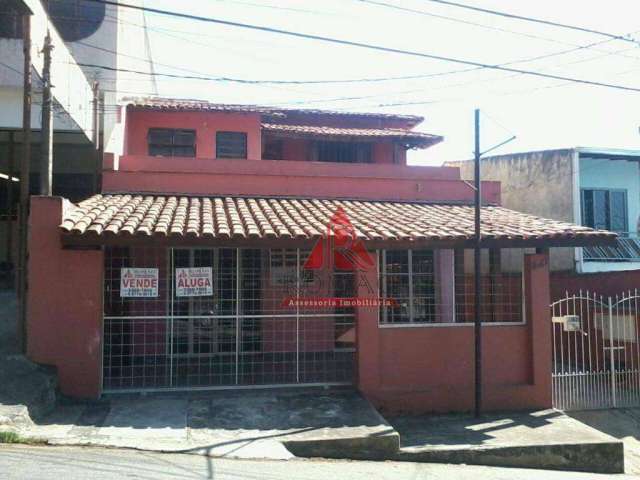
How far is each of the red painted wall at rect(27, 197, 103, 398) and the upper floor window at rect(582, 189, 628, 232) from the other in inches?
503

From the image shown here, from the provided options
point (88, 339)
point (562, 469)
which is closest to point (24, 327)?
point (88, 339)

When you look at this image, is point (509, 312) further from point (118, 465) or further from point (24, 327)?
point (24, 327)

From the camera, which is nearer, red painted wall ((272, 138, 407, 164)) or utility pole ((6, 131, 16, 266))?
utility pole ((6, 131, 16, 266))

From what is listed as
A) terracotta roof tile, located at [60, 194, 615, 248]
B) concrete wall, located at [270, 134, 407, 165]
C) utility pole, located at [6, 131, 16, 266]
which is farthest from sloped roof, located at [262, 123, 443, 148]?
utility pole, located at [6, 131, 16, 266]

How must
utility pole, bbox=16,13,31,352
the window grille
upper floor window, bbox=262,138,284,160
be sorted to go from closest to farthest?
utility pole, bbox=16,13,31,352 → the window grille → upper floor window, bbox=262,138,284,160

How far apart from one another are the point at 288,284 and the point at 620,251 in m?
9.77

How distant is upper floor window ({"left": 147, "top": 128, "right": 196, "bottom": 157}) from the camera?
45.2 feet

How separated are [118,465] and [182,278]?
3292 mm

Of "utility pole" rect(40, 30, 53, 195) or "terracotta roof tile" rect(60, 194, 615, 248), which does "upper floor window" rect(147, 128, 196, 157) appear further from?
"utility pole" rect(40, 30, 53, 195)

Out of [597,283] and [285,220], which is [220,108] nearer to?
[285,220]

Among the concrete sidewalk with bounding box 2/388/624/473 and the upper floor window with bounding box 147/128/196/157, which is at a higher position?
the upper floor window with bounding box 147/128/196/157

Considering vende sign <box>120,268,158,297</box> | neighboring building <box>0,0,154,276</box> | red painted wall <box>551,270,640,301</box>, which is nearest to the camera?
vende sign <box>120,268,158,297</box>

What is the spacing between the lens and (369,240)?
8062 mm

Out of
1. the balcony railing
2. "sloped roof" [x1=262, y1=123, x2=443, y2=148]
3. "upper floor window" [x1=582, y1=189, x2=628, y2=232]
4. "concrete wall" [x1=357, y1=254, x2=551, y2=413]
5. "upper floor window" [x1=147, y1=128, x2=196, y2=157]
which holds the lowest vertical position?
"concrete wall" [x1=357, y1=254, x2=551, y2=413]
